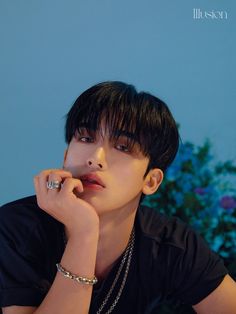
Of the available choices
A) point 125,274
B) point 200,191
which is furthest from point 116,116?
point 200,191

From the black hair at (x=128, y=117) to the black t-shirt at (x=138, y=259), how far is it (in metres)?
0.21

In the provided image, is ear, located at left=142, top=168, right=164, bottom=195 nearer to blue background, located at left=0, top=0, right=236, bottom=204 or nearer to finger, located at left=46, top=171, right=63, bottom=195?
finger, located at left=46, top=171, right=63, bottom=195

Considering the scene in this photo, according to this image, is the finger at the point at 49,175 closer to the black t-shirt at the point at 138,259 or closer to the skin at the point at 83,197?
the skin at the point at 83,197

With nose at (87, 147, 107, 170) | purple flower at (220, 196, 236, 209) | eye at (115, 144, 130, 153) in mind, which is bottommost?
purple flower at (220, 196, 236, 209)

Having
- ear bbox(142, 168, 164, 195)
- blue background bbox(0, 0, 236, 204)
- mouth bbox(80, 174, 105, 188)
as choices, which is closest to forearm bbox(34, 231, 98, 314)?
mouth bbox(80, 174, 105, 188)

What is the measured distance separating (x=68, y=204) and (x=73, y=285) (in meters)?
0.17

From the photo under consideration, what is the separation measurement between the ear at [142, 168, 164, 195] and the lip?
17 cm

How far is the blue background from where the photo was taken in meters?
1.29

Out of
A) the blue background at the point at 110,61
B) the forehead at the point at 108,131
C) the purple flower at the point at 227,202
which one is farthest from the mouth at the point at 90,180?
the purple flower at the point at 227,202

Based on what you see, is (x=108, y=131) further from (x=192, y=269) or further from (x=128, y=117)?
(x=192, y=269)

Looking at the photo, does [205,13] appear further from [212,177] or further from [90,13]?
[212,177]

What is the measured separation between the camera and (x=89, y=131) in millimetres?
919

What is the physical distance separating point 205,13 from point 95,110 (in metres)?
0.60

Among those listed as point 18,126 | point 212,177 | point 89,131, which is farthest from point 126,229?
point 18,126
